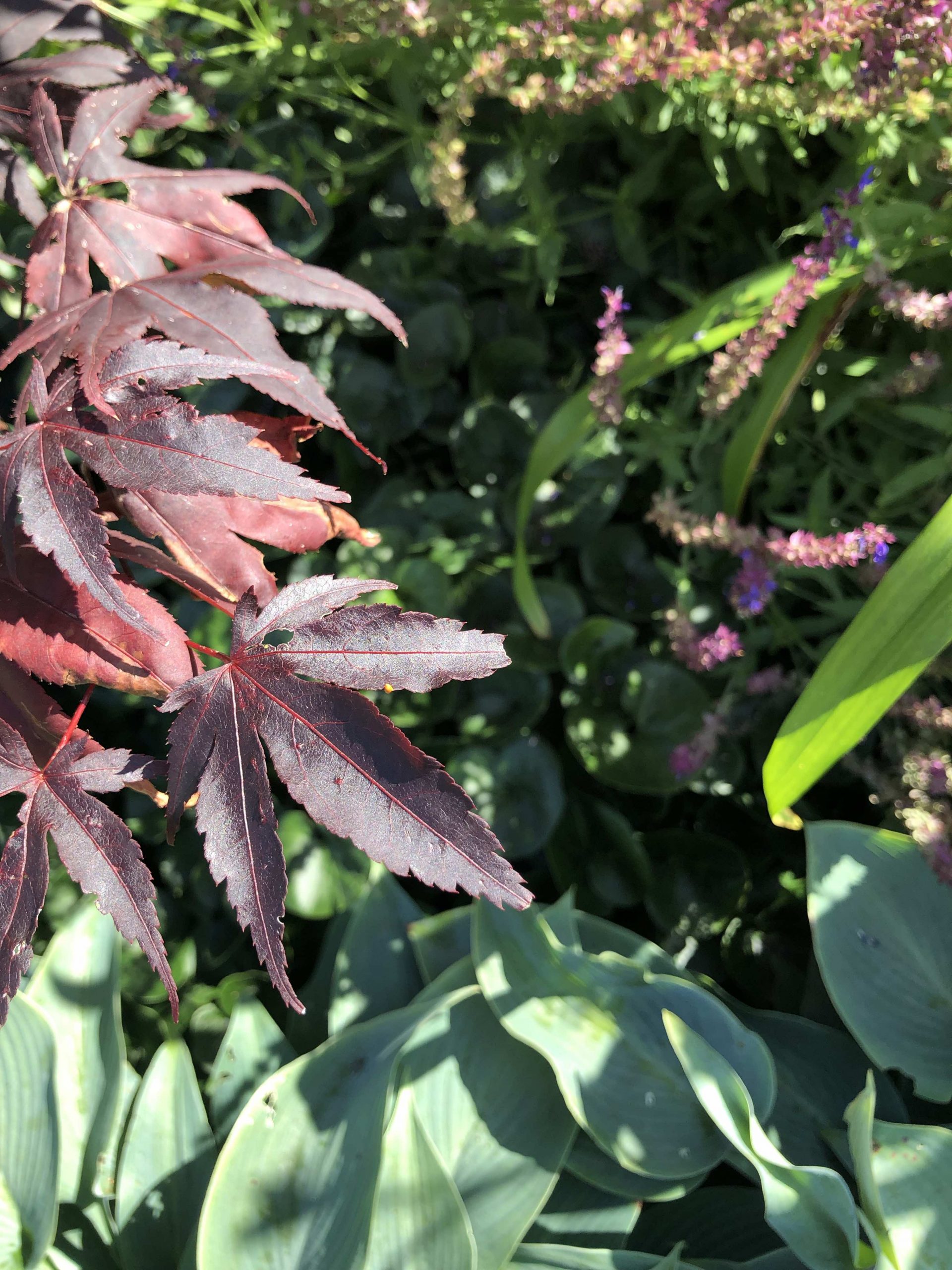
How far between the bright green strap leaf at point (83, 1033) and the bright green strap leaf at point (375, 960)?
21 cm

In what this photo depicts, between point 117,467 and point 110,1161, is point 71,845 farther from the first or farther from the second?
point 110,1161

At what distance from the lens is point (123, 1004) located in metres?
1.02

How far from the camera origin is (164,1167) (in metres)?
0.82

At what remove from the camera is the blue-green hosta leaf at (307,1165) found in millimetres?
720

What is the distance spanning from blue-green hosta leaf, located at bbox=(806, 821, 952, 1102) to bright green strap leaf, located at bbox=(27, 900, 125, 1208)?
2.22 ft

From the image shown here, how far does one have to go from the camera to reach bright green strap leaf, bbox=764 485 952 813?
0.63 metres

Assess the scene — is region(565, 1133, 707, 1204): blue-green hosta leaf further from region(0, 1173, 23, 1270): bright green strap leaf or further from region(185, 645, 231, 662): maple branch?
region(185, 645, 231, 662): maple branch

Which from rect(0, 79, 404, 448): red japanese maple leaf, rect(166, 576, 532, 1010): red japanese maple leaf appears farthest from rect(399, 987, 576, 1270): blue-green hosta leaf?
rect(0, 79, 404, 448): red japanese maple leaf

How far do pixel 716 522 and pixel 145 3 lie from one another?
907mm

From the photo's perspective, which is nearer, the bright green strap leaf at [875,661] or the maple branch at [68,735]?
the maple branch at [68,735]

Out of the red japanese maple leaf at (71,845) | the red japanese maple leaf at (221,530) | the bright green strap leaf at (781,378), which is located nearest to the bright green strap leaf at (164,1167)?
the red japanese maple leaf at (71,845)

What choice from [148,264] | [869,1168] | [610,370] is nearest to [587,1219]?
[869,1168]

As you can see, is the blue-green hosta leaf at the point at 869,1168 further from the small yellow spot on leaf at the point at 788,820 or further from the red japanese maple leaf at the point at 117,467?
the red japanese maple leaf at the point at 117,467

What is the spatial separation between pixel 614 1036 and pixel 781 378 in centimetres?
64
